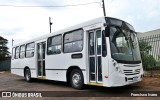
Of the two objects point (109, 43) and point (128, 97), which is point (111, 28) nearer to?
point (109, 43)

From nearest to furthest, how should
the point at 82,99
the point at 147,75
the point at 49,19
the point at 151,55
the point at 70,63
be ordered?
1. the point at 82,99
2. the point at 70,63
3. the point at 147,75
4. the point at 151,55
5. the point at 49,19

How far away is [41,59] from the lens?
13312 millimetres

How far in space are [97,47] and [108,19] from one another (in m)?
1.19

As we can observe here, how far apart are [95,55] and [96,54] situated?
0.24 ft

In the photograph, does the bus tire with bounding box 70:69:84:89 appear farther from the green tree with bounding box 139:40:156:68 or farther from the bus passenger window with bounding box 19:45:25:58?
the bus passenger window with bounding box 19:45:25:58

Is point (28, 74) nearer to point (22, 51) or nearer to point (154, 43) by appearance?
point (22, 51)

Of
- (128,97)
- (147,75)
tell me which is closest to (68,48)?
(128,97)

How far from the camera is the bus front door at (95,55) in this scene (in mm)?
8742

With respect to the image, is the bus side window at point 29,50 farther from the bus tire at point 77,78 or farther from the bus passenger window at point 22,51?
the bus tire at point 77,78

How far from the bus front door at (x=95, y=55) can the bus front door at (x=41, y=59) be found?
178 inches

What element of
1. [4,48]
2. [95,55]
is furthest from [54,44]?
[4,48]

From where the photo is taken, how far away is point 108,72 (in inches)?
321

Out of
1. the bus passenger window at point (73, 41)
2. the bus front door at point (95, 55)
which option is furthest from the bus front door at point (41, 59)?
the bus front door at point (95, 55)

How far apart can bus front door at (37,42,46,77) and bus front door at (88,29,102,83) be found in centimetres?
452
